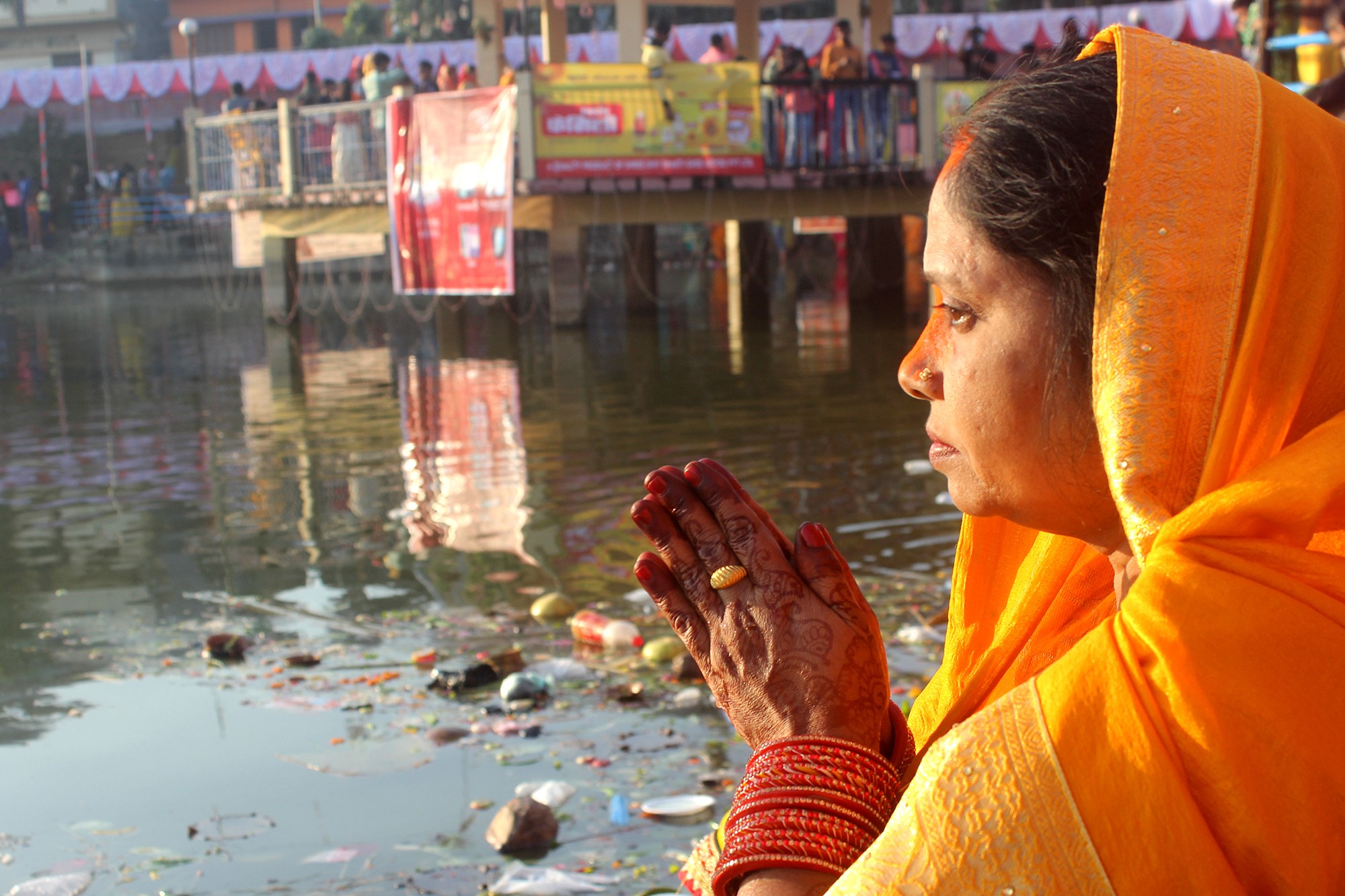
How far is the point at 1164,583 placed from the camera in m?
0.95

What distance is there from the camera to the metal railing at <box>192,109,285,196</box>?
17.7m

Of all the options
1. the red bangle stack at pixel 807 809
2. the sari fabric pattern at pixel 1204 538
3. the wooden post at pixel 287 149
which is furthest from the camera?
the wooden post at pixel 287 149

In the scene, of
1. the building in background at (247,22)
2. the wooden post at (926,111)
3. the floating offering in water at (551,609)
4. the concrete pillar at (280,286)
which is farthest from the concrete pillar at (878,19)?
the building in background at (247,22)

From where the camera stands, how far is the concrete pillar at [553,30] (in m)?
18.0

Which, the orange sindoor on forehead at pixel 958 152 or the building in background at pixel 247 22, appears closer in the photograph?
the orange sindoor on forehead at pixel 958 152

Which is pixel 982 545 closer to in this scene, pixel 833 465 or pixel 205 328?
pixel 833 465

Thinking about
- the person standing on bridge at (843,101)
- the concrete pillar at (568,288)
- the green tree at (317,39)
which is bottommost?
the concrete pillar at (568,288)

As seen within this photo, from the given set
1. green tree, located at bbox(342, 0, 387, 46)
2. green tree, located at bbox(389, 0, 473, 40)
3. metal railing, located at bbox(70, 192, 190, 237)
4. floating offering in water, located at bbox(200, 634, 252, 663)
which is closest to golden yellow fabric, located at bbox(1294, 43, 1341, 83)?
floating offering in water, located at bbox(200, 634, 252, 663)

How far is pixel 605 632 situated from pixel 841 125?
1248 cm

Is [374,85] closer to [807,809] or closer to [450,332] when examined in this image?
[450,332]

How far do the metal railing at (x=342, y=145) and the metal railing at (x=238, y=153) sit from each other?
0.37 meters

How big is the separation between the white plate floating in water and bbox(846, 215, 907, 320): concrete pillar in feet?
53.1

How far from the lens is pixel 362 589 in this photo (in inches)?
207

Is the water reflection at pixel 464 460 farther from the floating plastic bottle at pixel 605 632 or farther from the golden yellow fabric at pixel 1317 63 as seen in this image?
the golden yellow fabric at pixel 1317 63
